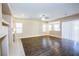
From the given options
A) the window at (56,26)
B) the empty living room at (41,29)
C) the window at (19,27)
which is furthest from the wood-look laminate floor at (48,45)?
the window at (19,27)

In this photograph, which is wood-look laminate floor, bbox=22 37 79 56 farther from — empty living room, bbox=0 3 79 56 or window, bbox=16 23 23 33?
window, bbox=16 23 23 33

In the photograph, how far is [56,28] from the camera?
A: 1.31 meters

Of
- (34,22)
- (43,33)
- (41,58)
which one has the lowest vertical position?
(41,58)

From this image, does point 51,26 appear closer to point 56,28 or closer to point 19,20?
point 56,28

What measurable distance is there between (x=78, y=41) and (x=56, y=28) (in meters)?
0.33

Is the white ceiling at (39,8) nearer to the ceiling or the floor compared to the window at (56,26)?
nearer to the ceiling

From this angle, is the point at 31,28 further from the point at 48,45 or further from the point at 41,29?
the point at 48,45

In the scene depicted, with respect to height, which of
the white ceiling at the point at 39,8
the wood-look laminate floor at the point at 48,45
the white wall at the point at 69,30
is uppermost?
the white ceiling at the point at 39,8

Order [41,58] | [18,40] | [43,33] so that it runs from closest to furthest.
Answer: [41,58] < [43,33] < [18,40]

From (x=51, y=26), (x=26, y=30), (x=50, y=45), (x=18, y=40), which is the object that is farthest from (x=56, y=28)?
(x=18, y=40)

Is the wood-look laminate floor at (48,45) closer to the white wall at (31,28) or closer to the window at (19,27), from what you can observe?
the white wall at (31,28)

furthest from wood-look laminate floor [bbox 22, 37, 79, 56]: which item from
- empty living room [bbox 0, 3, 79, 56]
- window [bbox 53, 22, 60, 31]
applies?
window [bbox 53, 22, 60, 31]

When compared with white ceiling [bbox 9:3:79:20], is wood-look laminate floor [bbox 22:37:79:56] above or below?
below

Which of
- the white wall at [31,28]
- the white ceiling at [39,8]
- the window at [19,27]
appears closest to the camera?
→ the white ceiling at [39,8]
